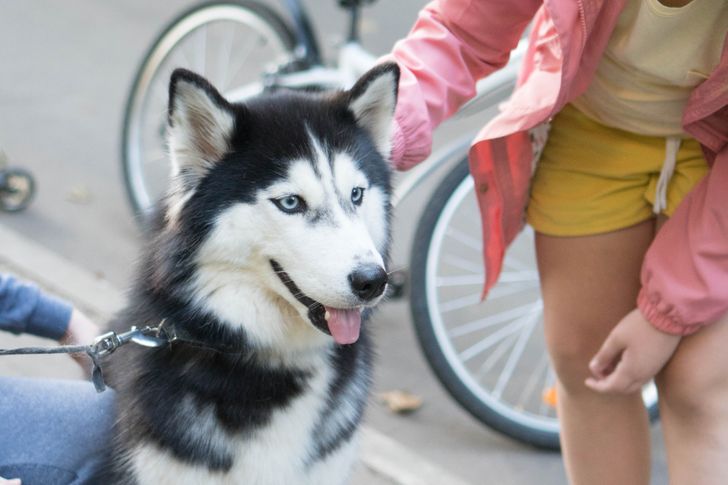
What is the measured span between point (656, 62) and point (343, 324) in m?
0.73

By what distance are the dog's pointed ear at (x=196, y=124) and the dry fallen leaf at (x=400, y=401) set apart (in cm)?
166

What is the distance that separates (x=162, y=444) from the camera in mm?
1792

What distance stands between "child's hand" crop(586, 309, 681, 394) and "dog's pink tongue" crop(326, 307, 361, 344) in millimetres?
469

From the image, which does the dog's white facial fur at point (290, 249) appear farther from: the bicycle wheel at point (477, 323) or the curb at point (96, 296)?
the bicycle wheel at point (477, 323)

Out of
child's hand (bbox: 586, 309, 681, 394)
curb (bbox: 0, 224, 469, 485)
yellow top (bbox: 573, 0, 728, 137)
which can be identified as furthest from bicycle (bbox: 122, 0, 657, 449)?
child's hand (bbox: 586, 309, 681, 394)

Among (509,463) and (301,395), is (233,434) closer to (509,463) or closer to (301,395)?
(301,395)

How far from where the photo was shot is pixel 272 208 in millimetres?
1714

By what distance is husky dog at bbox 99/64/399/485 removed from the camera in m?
1.69

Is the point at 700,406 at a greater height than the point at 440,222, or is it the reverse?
the point at 700,406

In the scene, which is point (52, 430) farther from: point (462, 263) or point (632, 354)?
point (462, 263)

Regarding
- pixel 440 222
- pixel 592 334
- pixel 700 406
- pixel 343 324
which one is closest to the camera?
pixel 700 406

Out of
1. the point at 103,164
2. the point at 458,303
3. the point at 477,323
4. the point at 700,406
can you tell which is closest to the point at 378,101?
the point at 700,406

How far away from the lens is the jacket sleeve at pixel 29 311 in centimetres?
201

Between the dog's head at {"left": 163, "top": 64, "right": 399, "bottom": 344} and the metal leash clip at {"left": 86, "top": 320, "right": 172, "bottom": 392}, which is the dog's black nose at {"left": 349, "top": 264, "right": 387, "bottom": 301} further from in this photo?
the metal leash clip at {"left": 86, "top": 320, "right": 172, "bottom": 392}
